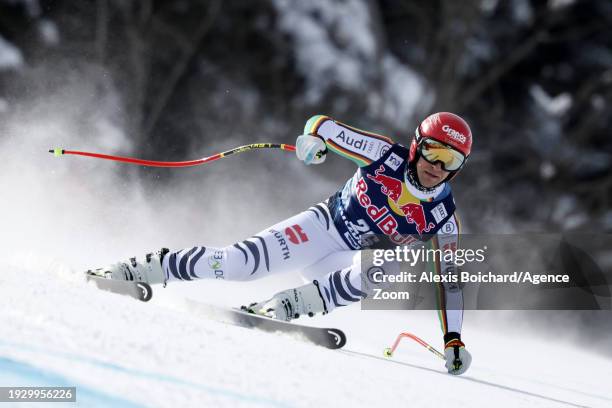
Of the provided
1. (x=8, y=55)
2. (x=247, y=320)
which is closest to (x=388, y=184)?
(x=247, y=320)

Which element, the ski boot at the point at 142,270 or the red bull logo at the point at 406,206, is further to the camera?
the red bull logo at the point at 406,206

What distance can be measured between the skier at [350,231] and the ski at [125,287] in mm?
122

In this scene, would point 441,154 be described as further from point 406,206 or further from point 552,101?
point 552,101

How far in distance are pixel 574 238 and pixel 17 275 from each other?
1243 cm

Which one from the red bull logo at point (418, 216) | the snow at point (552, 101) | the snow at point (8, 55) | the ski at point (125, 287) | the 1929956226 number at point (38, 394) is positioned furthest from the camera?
the snow at point (552, 101)

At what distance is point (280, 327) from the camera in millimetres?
3289

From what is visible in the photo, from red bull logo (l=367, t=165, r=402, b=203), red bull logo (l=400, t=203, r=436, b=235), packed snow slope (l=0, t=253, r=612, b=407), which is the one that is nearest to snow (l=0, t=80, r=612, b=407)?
packed snow slope (l=0, t=253, r=612, b=407)

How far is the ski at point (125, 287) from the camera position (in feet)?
10.8

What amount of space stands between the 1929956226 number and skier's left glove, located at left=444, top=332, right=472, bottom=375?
215 centimetres

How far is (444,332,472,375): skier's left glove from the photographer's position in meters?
3.46

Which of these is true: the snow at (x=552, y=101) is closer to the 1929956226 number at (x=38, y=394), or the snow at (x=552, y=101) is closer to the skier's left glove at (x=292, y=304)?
the skier's left glove at (x=292, y=304)

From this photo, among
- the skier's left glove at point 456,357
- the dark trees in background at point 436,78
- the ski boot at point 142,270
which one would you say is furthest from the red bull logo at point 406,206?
the dark trees in background at point 436,78

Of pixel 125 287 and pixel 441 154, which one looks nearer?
pixel 125 287

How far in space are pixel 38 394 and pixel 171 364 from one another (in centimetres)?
41
